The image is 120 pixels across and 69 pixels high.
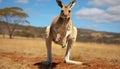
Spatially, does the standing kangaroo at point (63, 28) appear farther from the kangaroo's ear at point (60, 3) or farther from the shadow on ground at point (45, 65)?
the shadow on ground at point (45, 65)

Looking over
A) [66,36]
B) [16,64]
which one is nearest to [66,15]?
[66,36]

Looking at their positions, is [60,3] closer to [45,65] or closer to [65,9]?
[65,9]

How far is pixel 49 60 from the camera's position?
32.4 ft

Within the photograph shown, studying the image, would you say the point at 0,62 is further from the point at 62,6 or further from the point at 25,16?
the point at 25,16

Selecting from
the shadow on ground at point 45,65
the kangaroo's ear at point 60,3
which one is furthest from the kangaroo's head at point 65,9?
the shadow on ground at point 45,65

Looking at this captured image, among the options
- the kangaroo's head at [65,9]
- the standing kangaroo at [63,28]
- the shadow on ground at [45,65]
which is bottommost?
the shadow on ground at [45,65]

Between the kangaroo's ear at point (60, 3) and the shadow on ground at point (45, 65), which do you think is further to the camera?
the shadow on ground at point (45, 65)

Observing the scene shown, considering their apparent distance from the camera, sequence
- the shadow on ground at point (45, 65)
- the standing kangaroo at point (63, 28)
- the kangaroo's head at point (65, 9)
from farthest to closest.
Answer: the shadow on ground at point (45, 65), the standing kangaroo at point (63, 28), the kangaroo's head at point (65, 9)

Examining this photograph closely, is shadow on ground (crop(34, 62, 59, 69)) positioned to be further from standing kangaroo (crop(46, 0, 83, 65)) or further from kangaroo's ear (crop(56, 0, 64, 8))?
kangaroo's ear (crop(56, 0, 64, 8))

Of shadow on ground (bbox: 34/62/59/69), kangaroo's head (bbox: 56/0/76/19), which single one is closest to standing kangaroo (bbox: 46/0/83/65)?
kangaroo's head (bbox: 56/0/76/19)

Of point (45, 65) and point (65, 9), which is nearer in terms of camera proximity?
point (65, 9)

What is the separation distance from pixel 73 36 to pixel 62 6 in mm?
1595

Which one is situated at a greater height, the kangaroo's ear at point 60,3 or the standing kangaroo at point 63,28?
the kangaroo's ear at point 60,3

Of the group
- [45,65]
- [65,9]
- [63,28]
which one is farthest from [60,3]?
[45,65]
